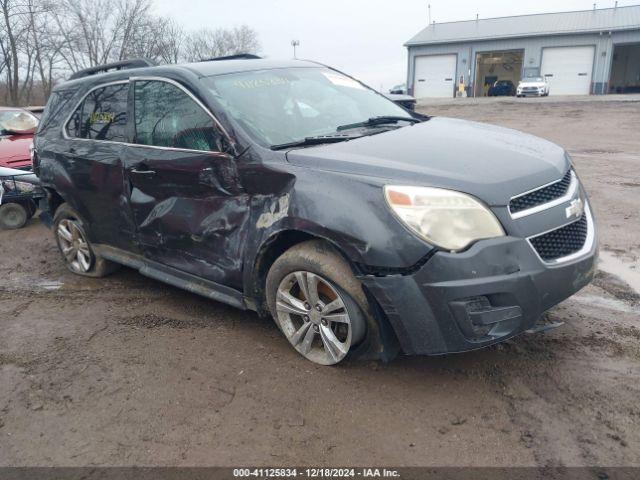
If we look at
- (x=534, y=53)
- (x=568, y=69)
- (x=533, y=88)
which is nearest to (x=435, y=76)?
(x=534, y=53)

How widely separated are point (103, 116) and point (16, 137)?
226 inches

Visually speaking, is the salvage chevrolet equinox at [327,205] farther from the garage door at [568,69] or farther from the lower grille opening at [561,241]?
the garage door at [568,69]

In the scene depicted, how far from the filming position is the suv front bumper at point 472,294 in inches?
Result: 103

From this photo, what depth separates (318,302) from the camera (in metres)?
3.17

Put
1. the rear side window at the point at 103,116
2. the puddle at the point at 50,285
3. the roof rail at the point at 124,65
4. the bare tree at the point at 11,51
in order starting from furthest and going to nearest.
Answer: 1. the bare tree at the point at 11,51
2. the puddle at the point at 50,285
3. the roof rail at the point at 124,65
4. the rear side window at the point at 103,116

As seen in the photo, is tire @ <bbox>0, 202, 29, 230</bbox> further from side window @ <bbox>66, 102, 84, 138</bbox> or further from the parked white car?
the parked white car

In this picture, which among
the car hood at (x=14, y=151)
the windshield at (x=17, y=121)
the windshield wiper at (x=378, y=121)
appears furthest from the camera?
the windshield at (x=17, y=121)

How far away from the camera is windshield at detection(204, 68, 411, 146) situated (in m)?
3.48

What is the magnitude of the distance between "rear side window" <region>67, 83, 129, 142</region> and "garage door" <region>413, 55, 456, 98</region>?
43513 mm

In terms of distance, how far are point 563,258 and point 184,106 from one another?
2.58 m

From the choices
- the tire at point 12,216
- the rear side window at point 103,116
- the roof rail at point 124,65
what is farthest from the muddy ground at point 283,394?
the tire at point 12,216

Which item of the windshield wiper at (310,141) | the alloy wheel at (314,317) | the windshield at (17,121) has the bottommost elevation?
the alloy wheel at (314,317)

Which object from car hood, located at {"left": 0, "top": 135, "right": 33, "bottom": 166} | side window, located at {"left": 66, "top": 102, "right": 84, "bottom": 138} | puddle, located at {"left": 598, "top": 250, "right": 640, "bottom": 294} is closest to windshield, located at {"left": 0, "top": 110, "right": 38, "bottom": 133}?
car hood, located at {"left": 0, "top": 135, "right": 33, "bottom": 166}

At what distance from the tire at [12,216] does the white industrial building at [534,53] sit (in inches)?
1619
